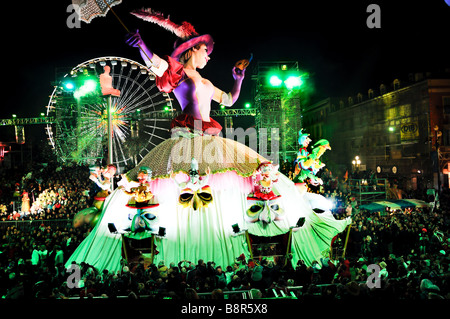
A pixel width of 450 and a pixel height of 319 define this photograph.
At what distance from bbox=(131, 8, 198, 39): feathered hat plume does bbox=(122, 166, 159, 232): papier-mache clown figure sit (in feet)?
11.6

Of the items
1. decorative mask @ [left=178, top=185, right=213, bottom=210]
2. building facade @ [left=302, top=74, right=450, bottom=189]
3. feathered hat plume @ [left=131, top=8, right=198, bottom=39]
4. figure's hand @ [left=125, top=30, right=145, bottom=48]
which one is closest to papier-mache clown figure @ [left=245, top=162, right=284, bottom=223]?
decorative mask @ [left=178, top=185, right=213, bottom=210]

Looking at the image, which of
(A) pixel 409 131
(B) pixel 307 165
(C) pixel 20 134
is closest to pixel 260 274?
(B) pixel 307 165

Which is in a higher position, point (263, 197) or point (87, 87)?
point (87, 87)

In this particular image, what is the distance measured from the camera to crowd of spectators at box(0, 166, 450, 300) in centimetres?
536

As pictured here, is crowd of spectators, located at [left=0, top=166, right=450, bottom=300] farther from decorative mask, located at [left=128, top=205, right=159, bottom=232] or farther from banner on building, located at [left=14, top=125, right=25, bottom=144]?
banner on building, located at [left=14, top=125, right=25, bottom=144]

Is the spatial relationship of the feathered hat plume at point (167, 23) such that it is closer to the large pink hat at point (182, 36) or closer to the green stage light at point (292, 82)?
the large pink hat at point (182, 36)

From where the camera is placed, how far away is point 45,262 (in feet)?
29.4

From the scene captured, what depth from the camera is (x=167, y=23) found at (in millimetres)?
8703

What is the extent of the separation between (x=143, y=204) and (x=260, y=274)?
9.59ft

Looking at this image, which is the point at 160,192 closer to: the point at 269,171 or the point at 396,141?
the point at 269,171

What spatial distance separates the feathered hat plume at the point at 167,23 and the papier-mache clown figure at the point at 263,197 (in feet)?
12.6

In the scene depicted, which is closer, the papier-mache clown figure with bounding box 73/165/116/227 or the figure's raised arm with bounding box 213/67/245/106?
the papier-mache clown figure with bounding box 73/165/116/227

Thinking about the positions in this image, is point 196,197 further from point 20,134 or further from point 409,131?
point 20,134
